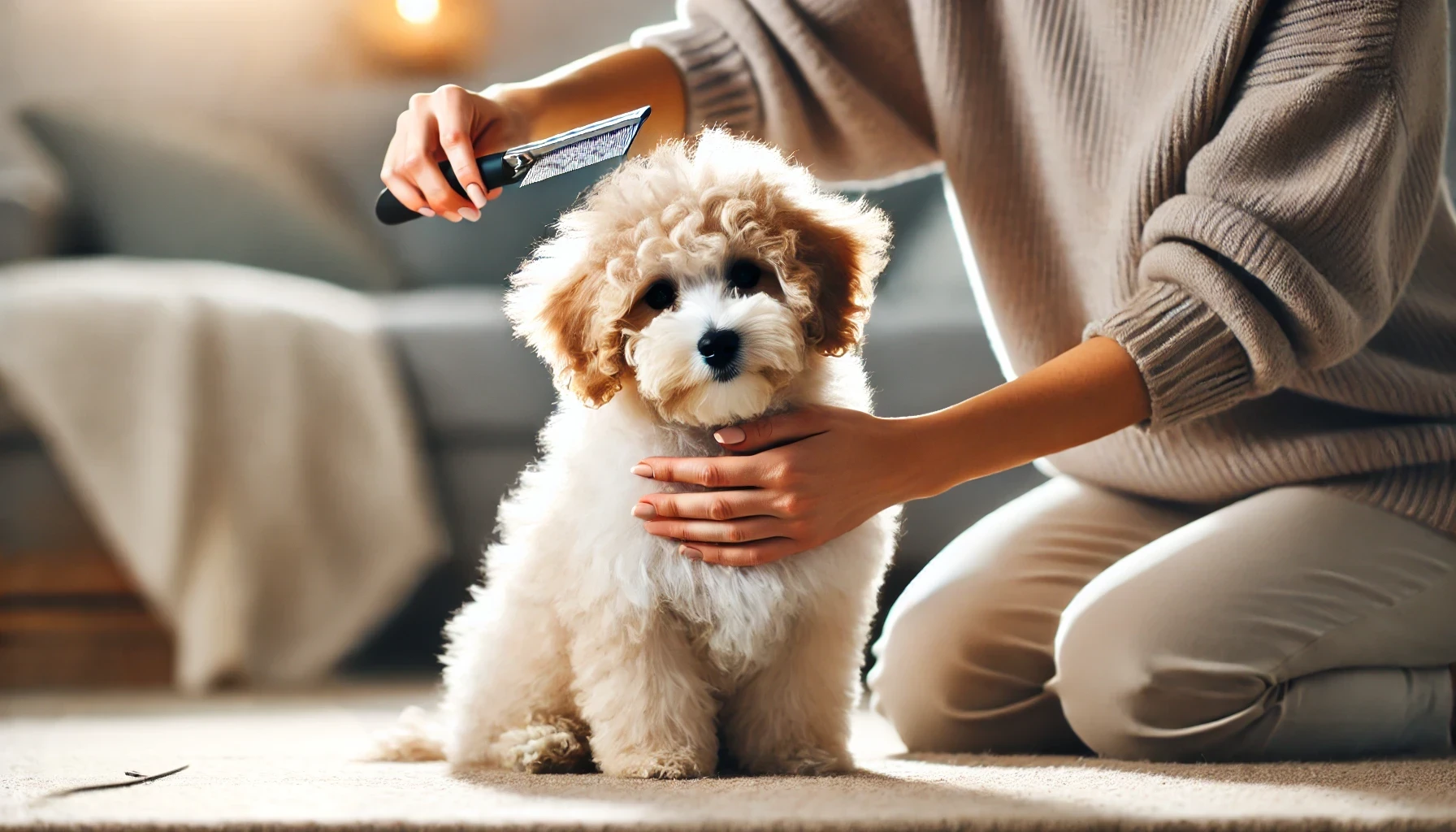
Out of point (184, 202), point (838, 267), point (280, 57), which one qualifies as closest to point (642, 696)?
point (838, 267)

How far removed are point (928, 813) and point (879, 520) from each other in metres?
0.36

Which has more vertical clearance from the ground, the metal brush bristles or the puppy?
the metal brush bristles

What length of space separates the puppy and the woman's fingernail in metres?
0.01

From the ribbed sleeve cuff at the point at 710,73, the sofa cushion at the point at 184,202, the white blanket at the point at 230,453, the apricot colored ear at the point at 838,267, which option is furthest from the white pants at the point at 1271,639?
the sofa cushion at the point at 184,202

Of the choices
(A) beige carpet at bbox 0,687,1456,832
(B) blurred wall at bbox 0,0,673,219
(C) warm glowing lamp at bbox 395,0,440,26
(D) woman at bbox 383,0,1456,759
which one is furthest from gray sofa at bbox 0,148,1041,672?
(C) warm glowing lamp at bbox 395,0,440,26

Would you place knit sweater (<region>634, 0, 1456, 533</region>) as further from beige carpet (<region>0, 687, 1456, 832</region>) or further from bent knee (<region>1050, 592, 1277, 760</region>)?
beige carpet (<region>0, 687, 1456, 832</region>)

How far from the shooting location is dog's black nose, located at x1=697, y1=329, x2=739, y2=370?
1.03m

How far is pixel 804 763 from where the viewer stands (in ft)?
3.80

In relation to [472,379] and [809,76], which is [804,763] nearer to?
[809,76]

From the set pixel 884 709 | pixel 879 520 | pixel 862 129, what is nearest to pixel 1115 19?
pixel 862 129

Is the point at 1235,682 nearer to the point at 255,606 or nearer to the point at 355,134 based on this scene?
the point at 255,606

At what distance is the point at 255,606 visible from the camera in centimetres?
218

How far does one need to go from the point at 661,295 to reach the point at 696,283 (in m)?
0.04

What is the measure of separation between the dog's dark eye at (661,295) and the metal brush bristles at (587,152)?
129mm
